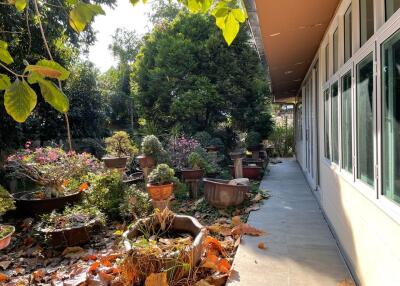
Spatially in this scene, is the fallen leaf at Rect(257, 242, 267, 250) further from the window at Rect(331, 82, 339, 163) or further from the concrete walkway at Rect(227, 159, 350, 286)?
the window at Rect(331, 82, 339, 163)

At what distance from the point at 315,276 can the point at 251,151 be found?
888cm

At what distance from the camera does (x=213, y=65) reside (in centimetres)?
1211

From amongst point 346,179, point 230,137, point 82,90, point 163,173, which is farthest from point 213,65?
point 346,179

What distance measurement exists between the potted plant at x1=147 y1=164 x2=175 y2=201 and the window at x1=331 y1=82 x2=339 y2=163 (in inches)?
105

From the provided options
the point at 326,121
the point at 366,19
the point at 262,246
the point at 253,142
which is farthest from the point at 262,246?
the point at 253,142

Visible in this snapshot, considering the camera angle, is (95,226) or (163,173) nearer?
(95,226)

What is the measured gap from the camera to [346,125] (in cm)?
360

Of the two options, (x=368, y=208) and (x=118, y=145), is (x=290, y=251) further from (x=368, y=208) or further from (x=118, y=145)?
(x=118, y=145)

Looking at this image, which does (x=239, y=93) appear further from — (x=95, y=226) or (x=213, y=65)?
(x=95, y=226)

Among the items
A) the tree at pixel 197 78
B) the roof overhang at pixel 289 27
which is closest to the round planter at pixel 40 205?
the roof overhang at pixel 289 27

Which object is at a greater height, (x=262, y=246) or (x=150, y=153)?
(x=150, y=153)

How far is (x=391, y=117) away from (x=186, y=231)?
8.24 ft

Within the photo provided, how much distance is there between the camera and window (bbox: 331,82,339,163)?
4160mm

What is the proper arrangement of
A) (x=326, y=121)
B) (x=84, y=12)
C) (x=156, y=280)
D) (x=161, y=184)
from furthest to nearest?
(x=161, y=184) < (x=326, y=121) < (x=156, y=280) < (x=84, y=12)
